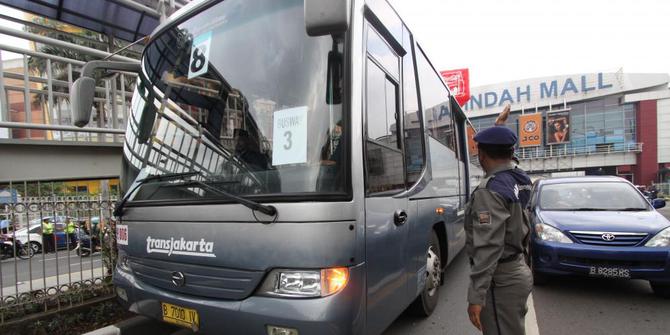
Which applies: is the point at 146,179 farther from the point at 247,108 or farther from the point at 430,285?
the point at 430,285

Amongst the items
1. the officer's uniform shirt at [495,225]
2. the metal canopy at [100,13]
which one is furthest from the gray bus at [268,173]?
the metal canopy at [100,13]

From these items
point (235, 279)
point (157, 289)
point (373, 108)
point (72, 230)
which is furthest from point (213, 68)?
point (72, 230)

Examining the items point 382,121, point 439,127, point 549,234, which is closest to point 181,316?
point 382,121

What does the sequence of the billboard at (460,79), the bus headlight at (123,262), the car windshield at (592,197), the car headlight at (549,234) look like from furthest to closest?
the billboard at (460,79), the car windshield at (592,197), the car headlight at (549,234), the bus headlight at (123,262)

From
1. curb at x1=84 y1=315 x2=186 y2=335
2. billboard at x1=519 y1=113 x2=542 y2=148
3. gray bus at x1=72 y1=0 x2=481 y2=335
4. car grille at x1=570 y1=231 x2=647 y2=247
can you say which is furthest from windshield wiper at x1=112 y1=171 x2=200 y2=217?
billboard at x1=519 y1=113 x2=542 y2=148

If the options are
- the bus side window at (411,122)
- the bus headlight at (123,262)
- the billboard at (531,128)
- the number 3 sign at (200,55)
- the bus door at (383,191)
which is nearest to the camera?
the bus door at (383,191)

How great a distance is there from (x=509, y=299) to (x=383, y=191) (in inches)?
41.4

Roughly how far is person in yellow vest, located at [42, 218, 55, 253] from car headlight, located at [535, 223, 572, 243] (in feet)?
19.8

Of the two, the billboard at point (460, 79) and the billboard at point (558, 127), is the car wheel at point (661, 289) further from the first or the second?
the billboard at point (558, 127)

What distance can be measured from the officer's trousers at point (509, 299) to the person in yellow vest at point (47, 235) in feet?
15.2

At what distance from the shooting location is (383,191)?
9.12 ft

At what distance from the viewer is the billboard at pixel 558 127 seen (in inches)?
1895

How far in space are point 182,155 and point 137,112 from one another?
2.86ft

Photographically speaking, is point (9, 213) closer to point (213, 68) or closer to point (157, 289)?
point (157, 289)
